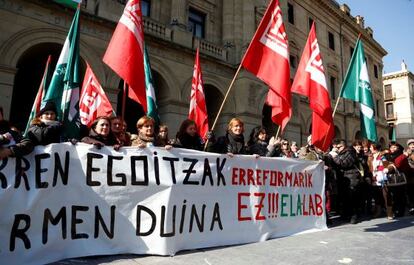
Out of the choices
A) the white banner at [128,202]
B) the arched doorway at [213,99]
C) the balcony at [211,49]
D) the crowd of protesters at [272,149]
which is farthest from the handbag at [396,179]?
the balcony at [211,49]

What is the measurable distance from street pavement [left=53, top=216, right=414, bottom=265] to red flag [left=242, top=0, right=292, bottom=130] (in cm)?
205

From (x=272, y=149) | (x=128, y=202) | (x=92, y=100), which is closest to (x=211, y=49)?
(x=92, y=100)

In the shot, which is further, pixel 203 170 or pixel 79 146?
pixel 203 170

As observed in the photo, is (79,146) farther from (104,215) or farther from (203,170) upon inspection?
(203,170)

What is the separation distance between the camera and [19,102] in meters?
13.1

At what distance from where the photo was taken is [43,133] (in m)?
3.47

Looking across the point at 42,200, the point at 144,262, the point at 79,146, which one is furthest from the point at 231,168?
the point at 42,200

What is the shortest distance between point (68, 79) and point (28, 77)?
8300 mm

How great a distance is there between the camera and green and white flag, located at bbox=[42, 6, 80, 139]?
5.63m

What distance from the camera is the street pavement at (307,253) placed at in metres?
3.11

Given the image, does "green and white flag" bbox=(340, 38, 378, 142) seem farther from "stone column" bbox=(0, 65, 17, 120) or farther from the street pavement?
"stone column" bbox=(0, 65, 17, 120)

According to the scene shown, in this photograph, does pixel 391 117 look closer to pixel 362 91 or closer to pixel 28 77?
pixel 362 91

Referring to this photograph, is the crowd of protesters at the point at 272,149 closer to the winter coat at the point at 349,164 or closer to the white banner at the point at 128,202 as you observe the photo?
the winter coat at the point at 349,164

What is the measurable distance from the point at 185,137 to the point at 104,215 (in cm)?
177
